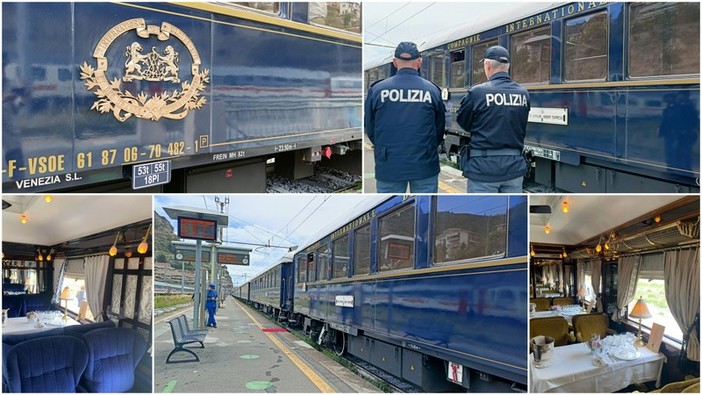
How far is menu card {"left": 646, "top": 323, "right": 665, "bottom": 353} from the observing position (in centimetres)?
535

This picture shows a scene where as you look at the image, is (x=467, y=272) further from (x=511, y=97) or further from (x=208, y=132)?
(x=208, y=132)

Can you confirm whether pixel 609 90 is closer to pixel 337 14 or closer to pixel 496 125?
pixel 496 125

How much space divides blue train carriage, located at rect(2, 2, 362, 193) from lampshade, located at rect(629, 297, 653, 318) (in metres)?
3.91

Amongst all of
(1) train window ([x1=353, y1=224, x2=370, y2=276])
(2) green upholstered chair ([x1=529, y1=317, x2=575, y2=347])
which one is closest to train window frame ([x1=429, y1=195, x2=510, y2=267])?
(1) train window ([x1=353, y1=224, x2=370, y2=276])

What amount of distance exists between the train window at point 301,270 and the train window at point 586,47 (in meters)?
4.93

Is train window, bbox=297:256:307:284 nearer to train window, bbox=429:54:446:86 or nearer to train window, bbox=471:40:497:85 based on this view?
train window, bbox=471:40:497:85

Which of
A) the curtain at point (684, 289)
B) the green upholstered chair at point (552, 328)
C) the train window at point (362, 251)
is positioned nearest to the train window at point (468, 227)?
the train window at point (362, 251)

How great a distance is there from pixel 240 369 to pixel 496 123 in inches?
113

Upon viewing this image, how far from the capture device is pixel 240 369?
480 cm

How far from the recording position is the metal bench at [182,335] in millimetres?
4430

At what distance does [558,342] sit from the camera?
611cm

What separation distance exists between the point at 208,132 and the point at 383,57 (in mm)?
11017

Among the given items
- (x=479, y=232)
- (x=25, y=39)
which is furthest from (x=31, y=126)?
(x=479, y=232)

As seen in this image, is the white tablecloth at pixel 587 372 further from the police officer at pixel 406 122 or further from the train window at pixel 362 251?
the train window at pixel 362 251
